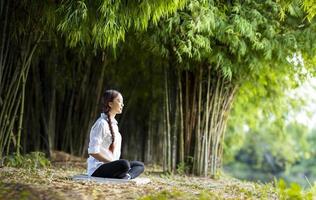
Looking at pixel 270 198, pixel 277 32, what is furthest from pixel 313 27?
pixel 270 198

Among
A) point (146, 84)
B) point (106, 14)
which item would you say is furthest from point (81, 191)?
point (146, 84)

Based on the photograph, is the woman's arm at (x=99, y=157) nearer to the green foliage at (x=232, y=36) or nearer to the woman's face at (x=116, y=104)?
the woman's face at (x=116, y=104)

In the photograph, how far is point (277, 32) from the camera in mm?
5840

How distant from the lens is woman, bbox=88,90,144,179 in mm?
4191

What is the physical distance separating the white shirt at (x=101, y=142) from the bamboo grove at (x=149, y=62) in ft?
2.71

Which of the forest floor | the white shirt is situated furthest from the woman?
the forest floor

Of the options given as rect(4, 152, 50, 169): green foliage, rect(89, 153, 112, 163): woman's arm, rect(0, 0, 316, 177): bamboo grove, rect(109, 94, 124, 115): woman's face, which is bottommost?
rect(4, 152, 50, 169): green foliage

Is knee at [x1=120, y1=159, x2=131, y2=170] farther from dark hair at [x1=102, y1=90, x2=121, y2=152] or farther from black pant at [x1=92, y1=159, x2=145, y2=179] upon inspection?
dark hair at [x1=102, y1=90, x2=121, y2=152]

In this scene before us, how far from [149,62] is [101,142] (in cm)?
354

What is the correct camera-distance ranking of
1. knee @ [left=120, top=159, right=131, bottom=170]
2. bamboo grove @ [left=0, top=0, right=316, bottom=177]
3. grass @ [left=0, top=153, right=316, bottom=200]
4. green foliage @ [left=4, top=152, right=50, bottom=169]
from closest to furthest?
grass @ [left=0, top=153, right=316, bottom=200], knee @ [left=120, top=159, right=131, bottom=170], bamboo grove @ [left=0, top=0, right=316, bottom=177], green foliage @ [left=4, top=152, right=50, bottom=169]

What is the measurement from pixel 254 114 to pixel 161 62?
4.22 m

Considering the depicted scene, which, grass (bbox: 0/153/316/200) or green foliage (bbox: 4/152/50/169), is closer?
grass (bbox: 0/153/316/200)

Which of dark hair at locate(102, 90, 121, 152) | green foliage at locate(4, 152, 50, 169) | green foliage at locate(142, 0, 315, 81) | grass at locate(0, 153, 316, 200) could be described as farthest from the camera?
green foliage at locate(4, 152, 50, 169)

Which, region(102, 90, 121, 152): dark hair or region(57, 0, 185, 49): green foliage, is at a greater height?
region(57, 0, 185, 49): green foliage
